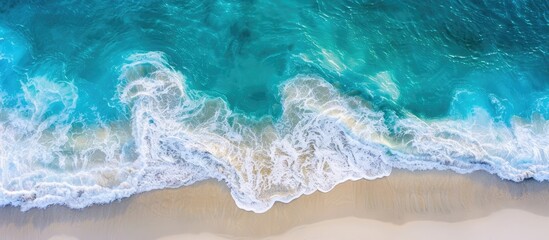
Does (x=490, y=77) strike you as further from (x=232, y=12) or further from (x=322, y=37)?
(x=232, y=12)

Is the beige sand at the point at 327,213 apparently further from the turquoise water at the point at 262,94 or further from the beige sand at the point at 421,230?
the turquoise water at the point at 262,94

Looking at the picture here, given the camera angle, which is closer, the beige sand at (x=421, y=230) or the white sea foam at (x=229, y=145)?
the beige sand at (x=421, y=230)

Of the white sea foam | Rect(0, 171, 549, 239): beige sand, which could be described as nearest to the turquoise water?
the white sea foam

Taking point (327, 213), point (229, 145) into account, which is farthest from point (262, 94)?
point (327, 213)

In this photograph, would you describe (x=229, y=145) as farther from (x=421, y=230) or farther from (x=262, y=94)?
(x=421, y=230)

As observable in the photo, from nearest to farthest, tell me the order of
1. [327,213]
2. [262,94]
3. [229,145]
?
[327,213], [229,145], [262,94]

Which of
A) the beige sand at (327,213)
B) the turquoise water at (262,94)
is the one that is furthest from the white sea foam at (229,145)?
the beige sand at (327,213)

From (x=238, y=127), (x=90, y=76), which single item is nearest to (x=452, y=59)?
(x=238, y=127)
